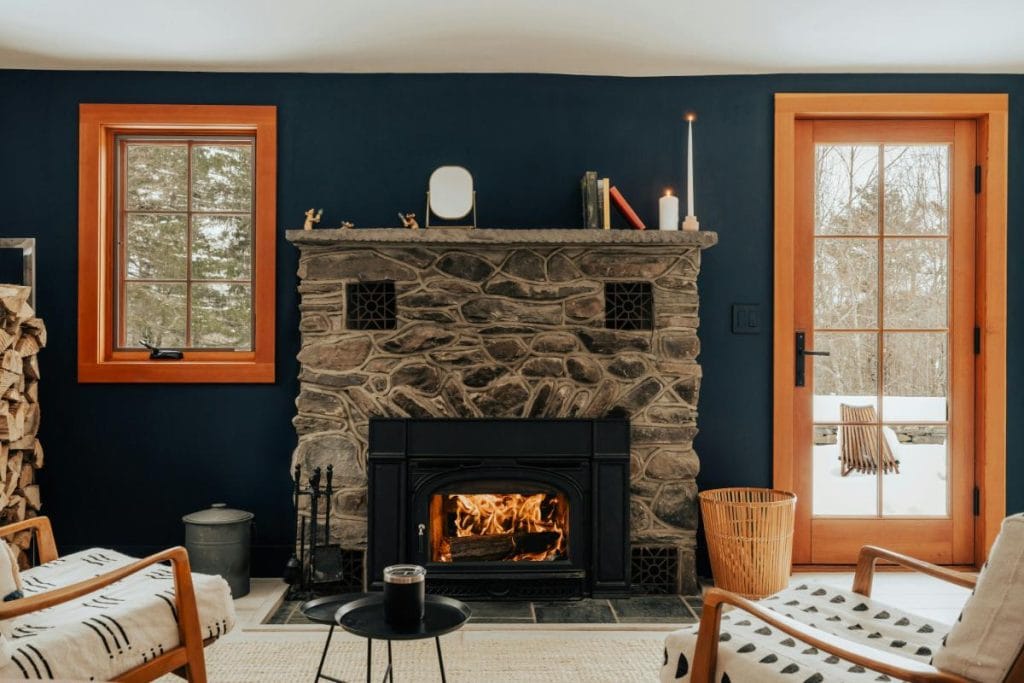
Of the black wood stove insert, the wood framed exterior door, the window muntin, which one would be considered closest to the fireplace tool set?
the black wood stove insert

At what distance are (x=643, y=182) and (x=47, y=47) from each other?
279cm

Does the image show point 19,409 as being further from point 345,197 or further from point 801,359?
point 801,359

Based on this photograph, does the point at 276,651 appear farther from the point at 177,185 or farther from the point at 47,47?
the point at 47,47

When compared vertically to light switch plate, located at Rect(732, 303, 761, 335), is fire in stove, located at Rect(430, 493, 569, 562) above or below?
below

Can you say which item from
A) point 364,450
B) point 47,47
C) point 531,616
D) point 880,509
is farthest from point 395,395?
point 880,509

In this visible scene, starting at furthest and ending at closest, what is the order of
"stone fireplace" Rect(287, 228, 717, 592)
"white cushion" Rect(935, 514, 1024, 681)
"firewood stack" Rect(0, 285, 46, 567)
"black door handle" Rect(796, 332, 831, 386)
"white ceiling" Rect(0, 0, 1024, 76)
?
"black door handle" Rect(796, 332, 831, 386) → "stone fireplace" Rect(287, 228, 717, 592) → "firewood stack" Rect(0, 285, 46, 567) → "white ceiling" Rect(0, 0, 1024, 76) → "white cushion" Rect(935, 514, 1024, 681)

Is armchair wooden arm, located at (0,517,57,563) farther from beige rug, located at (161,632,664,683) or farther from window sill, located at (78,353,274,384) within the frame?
window sill, located at (78,353,274,384)

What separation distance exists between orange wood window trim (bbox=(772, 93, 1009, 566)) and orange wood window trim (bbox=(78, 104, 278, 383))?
2.44 m

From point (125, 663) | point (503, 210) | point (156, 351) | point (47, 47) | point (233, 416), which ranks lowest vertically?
point (125, 663)

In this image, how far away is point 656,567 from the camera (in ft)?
11.5

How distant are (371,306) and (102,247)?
139cm

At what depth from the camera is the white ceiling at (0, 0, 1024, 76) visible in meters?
3.07

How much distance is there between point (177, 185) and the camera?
3820 millimetres

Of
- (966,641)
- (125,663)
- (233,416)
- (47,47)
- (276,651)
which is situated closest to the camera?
(966,641)
